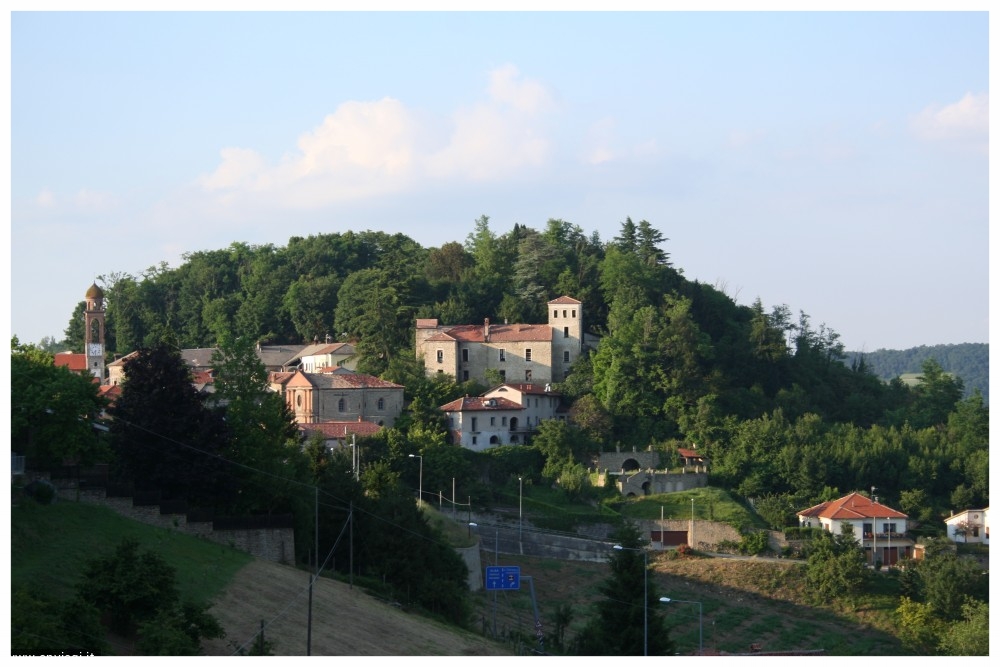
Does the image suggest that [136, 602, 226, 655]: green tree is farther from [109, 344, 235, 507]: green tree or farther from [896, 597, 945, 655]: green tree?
[896, 597, 945, 655]: green tree

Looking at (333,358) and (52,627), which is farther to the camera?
(333,358)

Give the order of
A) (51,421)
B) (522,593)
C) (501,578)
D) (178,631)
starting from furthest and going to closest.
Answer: (522,593) → (501,578) → (51,421) → (178,631)

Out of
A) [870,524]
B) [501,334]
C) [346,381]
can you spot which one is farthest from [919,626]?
[501,334]

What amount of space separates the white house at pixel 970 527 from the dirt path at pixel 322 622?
1439 inches

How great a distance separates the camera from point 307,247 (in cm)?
10888

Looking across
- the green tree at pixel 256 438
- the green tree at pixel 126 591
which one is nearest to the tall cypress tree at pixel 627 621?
the green tree at pixel 256 438

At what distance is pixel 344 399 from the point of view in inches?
2992

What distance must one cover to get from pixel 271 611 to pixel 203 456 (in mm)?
9556

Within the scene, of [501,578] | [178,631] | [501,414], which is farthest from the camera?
[501,414]

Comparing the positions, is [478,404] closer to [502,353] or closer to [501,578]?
[502,353]

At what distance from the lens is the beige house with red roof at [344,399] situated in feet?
248

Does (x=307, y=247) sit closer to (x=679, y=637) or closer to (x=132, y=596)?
(x=679, y=637)

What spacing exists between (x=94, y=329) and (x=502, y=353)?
89.9 feet

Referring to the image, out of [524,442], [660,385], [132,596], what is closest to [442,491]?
[524,442]
